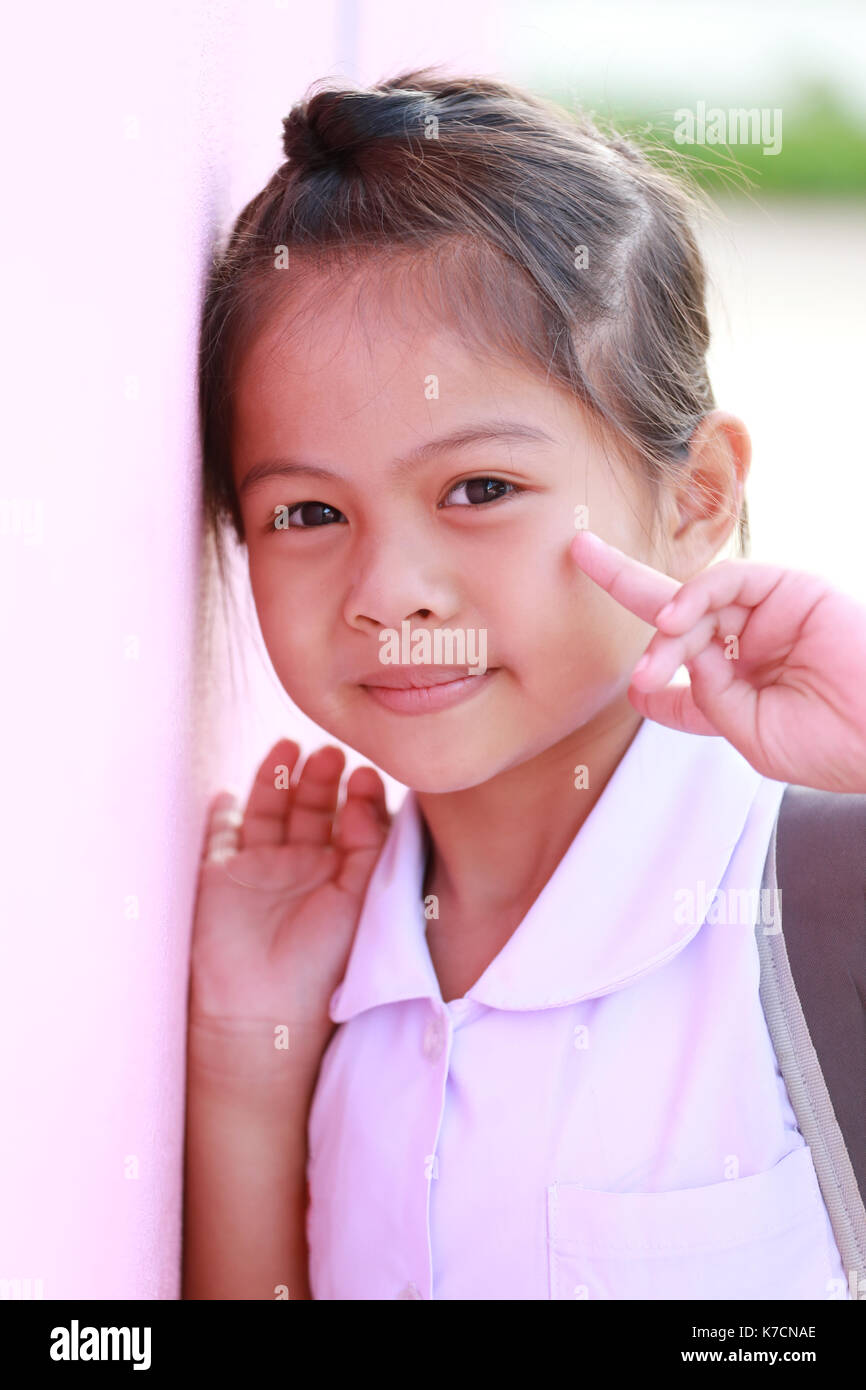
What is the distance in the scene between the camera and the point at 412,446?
101cm

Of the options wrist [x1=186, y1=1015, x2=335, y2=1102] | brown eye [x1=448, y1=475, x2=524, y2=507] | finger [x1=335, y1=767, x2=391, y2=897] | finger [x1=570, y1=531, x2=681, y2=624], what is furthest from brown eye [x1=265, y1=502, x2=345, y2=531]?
wrist [x1=186, y1=1015, x2=335, y2=1102]

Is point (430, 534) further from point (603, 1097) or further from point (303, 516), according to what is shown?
point (603, 1097)

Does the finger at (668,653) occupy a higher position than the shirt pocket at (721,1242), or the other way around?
the finger at (668,653)

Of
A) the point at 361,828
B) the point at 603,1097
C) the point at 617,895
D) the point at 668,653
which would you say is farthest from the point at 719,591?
the point at 361,828

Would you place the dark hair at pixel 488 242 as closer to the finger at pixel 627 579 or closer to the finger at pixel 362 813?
the finger at pixel 627 579

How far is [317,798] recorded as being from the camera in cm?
135

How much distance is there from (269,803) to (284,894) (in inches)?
4.0

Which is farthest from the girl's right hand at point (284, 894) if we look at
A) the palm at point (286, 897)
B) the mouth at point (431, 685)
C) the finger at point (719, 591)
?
the finger at point (719, 591)

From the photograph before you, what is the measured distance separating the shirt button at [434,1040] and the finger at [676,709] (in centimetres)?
31

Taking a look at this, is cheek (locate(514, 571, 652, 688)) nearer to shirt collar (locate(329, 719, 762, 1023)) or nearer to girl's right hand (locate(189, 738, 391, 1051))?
shirt collar (locate(329, 719, 762, 1023))

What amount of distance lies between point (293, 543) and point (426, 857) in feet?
1.13

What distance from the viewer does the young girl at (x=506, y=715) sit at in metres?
0.98

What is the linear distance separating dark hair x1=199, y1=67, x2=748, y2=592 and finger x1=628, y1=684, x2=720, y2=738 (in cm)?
21
